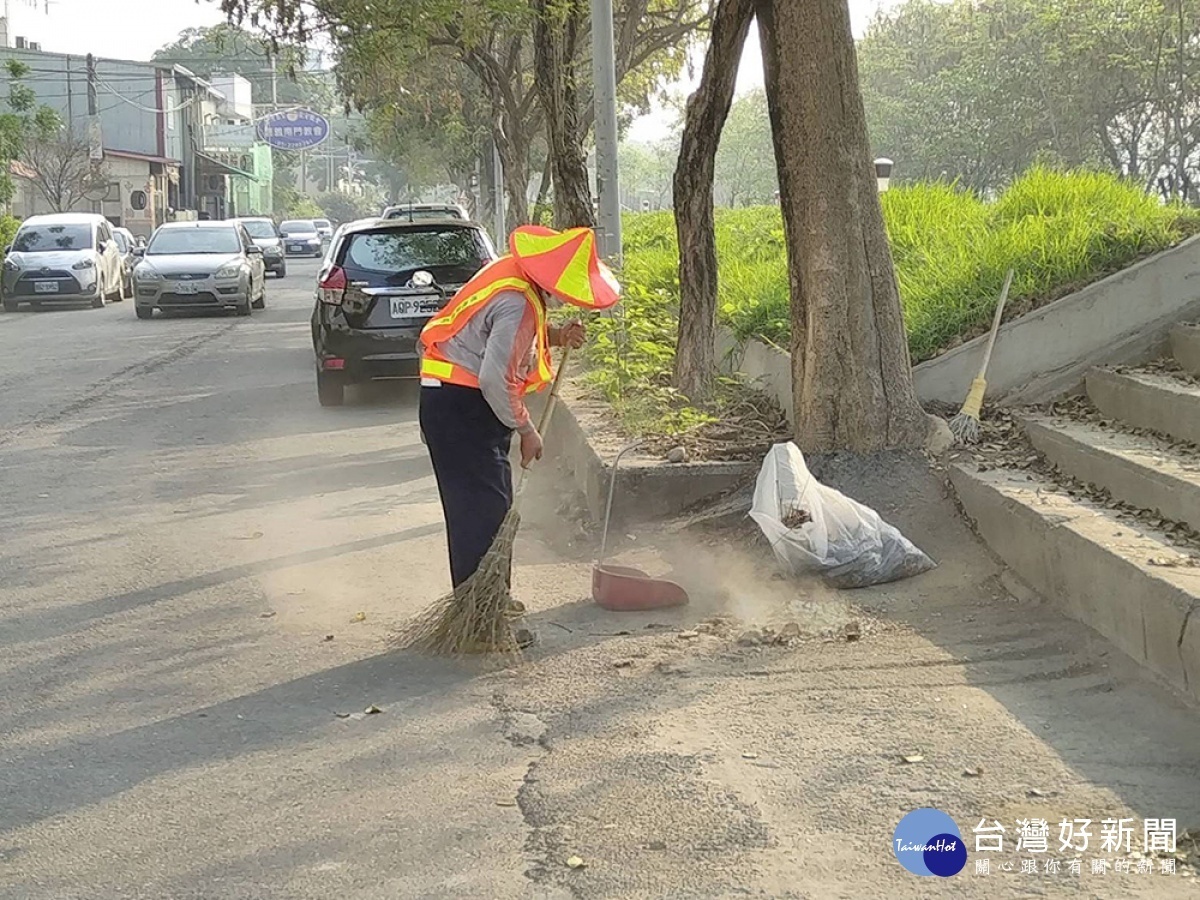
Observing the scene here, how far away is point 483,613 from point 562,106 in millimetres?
9415

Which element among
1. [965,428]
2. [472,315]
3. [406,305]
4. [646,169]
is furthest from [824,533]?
[646,169]

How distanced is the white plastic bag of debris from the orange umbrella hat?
4.43 feet

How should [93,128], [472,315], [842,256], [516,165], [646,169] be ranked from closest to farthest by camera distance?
1. [472,315]
2. [842,256]
3. [516,165]
4. [93,128]
5. [646,169]

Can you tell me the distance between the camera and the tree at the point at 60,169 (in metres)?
41.7

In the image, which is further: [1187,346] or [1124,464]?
[1187,346]

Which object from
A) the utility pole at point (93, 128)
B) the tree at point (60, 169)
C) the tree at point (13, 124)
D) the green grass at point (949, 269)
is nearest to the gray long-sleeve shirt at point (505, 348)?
the green grass at point (949, 269)

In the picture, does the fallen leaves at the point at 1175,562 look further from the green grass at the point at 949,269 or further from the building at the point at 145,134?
→ the building at the point at 145,134

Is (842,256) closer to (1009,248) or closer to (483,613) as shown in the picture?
(1009,248)

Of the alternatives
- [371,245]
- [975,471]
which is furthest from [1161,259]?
[371,245]

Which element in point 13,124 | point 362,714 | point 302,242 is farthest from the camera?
point 302,242

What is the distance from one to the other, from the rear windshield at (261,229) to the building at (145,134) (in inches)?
408

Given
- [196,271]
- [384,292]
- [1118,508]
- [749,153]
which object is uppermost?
[749,153]

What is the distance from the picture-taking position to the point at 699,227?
956 centimetres

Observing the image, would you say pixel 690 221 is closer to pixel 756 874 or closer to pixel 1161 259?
pixel 1161 259
